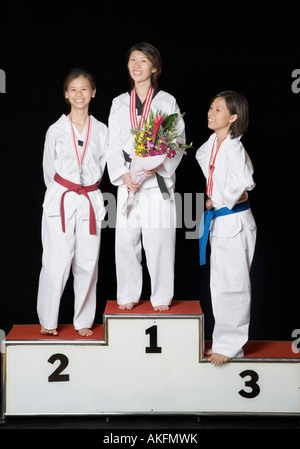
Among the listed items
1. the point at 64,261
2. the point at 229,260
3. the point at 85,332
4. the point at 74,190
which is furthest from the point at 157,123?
the point at 85,332

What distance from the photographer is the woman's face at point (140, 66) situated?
519 cm

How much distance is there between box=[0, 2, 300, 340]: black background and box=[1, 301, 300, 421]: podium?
4.44 ft

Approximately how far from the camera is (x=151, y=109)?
5172 mm

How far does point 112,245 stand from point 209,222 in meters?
1.48

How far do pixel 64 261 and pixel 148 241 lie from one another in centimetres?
53

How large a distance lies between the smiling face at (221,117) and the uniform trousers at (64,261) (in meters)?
0.94

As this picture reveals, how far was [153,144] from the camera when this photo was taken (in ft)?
16.5

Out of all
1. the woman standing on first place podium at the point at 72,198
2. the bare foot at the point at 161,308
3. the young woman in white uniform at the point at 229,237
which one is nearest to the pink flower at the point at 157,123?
the young woman in white uniform at the point at 229,237

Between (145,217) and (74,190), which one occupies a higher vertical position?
(74,190)

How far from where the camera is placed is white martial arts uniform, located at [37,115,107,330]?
520 cm

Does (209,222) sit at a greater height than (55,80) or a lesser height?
lesser

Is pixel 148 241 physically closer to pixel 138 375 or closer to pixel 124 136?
pixel 124 136

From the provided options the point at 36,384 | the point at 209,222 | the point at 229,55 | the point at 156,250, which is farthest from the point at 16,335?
the point at 229,55
